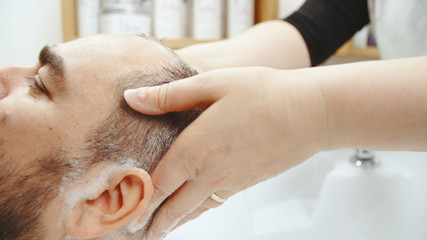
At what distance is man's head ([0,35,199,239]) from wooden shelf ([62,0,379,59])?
20.4 inches

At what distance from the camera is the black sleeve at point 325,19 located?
1.01 meters

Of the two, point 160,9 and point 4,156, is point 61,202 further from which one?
point 160,9

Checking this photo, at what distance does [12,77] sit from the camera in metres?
0.61

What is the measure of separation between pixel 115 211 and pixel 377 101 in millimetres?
477

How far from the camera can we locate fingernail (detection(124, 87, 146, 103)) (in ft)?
1.77

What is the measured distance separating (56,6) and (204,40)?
21.9 inches

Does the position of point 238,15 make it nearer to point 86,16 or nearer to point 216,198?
point 86,16

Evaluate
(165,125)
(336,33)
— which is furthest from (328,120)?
(336,33)

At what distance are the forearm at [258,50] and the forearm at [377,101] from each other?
0.44 meters

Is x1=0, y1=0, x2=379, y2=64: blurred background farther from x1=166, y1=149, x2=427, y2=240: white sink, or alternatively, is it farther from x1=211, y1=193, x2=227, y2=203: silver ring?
x1=211, y1=193, x2=227, y2=203: silver ring

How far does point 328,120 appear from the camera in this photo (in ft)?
1.69

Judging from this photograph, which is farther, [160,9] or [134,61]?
[160,9]

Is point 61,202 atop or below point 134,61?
below

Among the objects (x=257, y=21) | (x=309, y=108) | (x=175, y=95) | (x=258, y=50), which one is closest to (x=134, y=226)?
(x=175, y=95)
